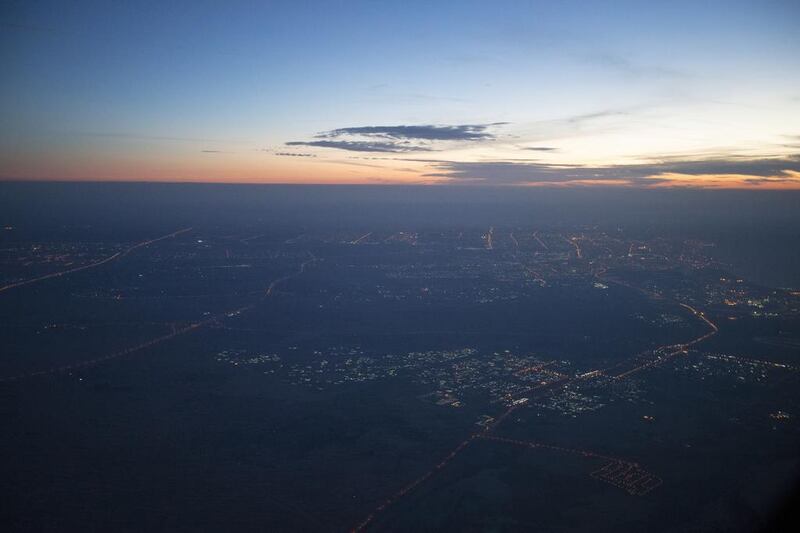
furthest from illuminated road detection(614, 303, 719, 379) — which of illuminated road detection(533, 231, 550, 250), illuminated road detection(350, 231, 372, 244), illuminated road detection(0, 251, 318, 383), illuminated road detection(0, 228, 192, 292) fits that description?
illuminated road detection(350, 231, 372, 244)

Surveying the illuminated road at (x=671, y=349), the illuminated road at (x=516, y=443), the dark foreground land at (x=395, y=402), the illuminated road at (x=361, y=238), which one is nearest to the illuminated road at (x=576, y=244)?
the dark foreground land at (x=395, y=402)

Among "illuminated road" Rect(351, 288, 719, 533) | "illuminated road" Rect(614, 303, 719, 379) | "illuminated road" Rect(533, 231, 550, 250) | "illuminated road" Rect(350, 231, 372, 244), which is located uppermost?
"illuminated road" Rect(350, 231, 372, 244)

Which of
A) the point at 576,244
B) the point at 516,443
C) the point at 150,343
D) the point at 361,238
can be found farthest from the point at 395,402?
the point at 361,238

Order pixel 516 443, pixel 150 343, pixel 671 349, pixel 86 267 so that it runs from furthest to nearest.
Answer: pixel 86 267
pixel 150 343
pixel 671 349
pixel 516 443

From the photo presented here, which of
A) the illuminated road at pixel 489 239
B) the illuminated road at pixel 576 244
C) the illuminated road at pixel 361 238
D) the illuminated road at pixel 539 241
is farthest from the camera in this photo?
the illuminated road at pixel 361 238

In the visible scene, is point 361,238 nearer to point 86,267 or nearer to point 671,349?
point 86,267

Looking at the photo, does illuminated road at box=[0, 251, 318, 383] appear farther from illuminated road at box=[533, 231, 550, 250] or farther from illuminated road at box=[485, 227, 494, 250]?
illuminated road at box=[533, 231, 550, 250]

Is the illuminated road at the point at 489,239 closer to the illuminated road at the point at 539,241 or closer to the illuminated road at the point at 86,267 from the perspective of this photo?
the illuminated road at the point at 539,241

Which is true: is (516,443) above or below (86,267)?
below

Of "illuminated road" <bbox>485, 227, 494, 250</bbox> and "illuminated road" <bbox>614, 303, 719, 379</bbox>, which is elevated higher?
"illuminated road" <bbox>485, 227, 494, 250</bbox>
